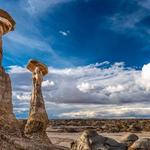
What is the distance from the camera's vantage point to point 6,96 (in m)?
Answer: 16.5

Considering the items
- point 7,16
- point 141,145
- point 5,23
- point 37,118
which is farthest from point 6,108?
point 141,145

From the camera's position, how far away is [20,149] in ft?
46.3

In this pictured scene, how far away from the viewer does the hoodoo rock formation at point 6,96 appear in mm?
15901

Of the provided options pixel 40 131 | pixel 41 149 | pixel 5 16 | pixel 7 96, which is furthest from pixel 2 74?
pixel 40 131

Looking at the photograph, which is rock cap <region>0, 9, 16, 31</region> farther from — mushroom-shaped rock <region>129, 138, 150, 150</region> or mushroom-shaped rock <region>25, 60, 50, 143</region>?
mushroom-shaped rock <region>129, 138, 150, 150</region>

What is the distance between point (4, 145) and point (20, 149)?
85 cm

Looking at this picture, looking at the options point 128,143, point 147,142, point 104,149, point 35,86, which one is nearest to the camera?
point 104,149

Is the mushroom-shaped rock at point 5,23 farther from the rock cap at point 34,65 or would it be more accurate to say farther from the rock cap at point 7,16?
the rock cap at point 34,65

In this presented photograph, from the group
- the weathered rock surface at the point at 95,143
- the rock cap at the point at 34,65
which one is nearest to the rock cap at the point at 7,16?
the weathered rock surface at the point at 95,143

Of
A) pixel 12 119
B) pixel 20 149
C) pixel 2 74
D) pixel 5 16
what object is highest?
pixel 5 16

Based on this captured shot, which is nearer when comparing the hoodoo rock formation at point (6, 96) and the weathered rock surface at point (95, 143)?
the hoodoo rock formation at point (6, 96)

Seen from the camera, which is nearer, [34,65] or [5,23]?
[5,23]

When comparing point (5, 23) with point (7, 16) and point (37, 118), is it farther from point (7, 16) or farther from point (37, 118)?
point (37, 118)

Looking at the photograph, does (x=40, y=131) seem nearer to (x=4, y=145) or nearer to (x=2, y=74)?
(x=2, y=74)
